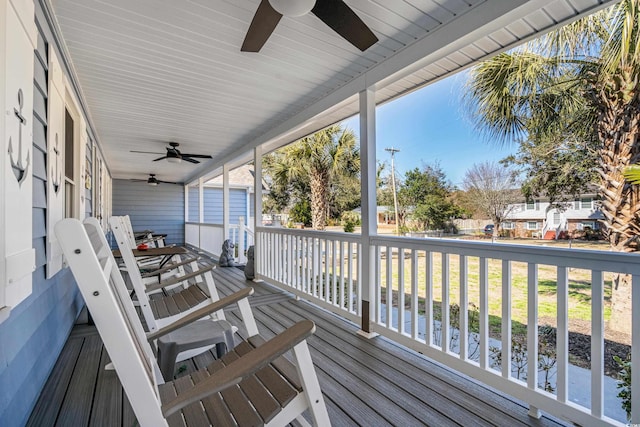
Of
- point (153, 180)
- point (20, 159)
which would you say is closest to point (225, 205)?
point (153, 180)

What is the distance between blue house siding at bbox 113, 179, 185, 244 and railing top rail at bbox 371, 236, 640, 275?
1054 cm

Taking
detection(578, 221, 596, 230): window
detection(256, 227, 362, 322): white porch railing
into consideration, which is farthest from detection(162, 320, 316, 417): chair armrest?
detection(578, 221, 596, 230): window

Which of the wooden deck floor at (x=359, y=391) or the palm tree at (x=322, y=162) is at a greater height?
the palm tree at (x=322, y=162)

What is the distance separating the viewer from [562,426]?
162 centimetres

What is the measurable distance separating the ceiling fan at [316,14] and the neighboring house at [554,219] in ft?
5.62

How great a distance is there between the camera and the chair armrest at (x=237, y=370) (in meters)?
0.89

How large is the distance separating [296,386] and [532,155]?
9.27 feet

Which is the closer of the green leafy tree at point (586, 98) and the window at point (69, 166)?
the green leafy tree at point (586, 98)

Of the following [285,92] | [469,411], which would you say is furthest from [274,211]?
[469,411]

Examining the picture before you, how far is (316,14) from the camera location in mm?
1747

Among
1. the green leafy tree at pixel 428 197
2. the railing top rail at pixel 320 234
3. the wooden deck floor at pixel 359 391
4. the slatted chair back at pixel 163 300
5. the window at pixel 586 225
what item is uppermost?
the green leafy tree at pixel 428 197

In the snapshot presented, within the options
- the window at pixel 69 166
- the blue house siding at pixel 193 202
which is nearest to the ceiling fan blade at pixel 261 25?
the window at pixel 69 166

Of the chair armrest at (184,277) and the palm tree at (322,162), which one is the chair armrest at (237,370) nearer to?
the chair armrest at (184,277)

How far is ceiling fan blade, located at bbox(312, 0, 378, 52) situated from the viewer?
1683 mm
